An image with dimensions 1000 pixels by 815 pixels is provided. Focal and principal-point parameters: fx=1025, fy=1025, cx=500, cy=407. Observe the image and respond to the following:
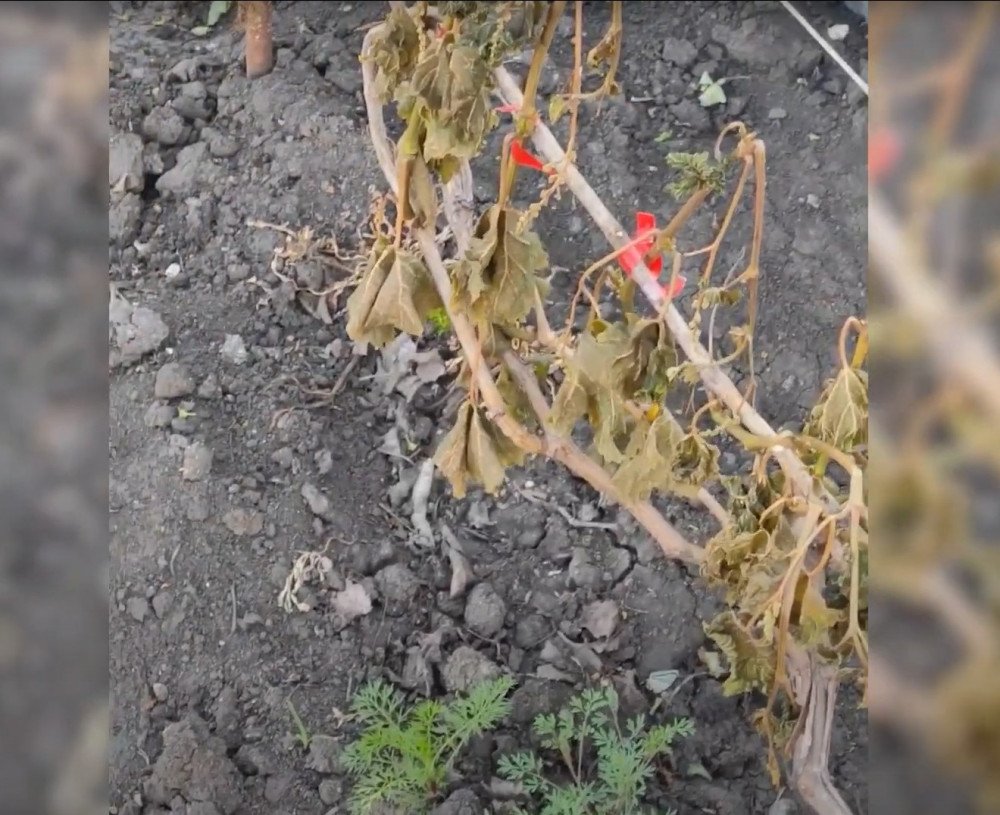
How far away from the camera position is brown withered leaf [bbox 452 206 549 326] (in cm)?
55

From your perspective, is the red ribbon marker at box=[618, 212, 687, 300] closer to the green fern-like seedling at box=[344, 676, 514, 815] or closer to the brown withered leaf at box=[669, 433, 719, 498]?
the brown withered leaf at box=[669, 433, 719, 498]

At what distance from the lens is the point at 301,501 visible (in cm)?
86

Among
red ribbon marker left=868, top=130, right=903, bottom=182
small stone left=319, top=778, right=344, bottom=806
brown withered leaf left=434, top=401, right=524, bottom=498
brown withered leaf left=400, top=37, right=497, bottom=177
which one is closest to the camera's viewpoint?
red ribbon marker left=868, top=130, right=903, bottom=182

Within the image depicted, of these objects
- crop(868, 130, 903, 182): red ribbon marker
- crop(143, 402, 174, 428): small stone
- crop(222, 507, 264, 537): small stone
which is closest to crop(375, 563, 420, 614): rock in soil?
crop(222, 507, 264, 537): small stone

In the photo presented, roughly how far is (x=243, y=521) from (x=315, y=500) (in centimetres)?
6

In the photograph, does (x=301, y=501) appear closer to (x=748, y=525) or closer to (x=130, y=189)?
(x=130, y=189)

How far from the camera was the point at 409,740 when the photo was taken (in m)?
0.74

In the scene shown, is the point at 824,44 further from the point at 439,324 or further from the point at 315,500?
the point at 315,500

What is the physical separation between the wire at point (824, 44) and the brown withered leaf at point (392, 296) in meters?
0.55

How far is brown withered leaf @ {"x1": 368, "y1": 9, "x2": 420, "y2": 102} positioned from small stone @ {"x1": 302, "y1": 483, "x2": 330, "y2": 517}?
39cm

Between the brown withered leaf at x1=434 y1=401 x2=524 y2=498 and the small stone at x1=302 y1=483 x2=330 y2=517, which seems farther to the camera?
the small stone at x1=302 y1=483 x2=330 y2=517

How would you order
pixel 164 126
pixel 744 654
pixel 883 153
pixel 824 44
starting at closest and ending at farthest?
pixel 883 153
pixel 744 654
pixel 164 126
pixel 824 44

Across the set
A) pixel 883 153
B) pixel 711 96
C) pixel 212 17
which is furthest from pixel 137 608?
pixel 711 96

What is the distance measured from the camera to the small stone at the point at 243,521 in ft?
2.69
